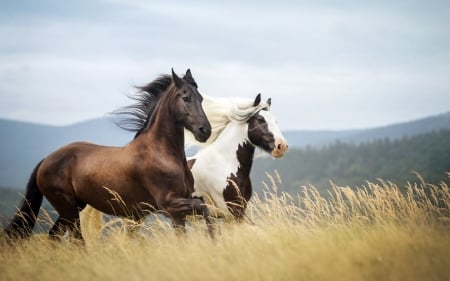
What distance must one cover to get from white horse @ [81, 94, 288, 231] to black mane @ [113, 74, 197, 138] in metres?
1.15

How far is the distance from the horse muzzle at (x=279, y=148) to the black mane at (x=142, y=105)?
184cm

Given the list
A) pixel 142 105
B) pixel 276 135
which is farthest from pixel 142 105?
pixel 276 135

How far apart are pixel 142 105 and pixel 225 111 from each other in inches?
57.3

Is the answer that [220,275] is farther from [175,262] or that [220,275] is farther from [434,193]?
[434,193]

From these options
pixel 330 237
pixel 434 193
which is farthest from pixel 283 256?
pixel 434 193

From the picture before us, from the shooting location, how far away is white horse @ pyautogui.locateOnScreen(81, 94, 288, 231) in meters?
9.53

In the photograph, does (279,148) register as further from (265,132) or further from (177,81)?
(177,81)

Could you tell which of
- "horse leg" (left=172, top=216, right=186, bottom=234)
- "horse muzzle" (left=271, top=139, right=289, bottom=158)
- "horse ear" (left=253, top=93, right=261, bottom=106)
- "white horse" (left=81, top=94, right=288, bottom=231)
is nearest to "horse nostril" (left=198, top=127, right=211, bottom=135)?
"horse leg" (left=172, top=216, right=186, bottom=234)

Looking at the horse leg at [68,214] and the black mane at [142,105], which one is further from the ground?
the black mane at [142,105]

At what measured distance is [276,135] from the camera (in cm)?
961

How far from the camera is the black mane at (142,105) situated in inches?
365

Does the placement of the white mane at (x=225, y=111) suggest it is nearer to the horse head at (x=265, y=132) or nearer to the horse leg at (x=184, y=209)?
the horse head at (x=265, y=132)

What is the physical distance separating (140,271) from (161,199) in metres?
1.68

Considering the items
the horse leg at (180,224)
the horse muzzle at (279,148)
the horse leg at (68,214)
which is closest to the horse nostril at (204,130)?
the horse leg at (180,224)
